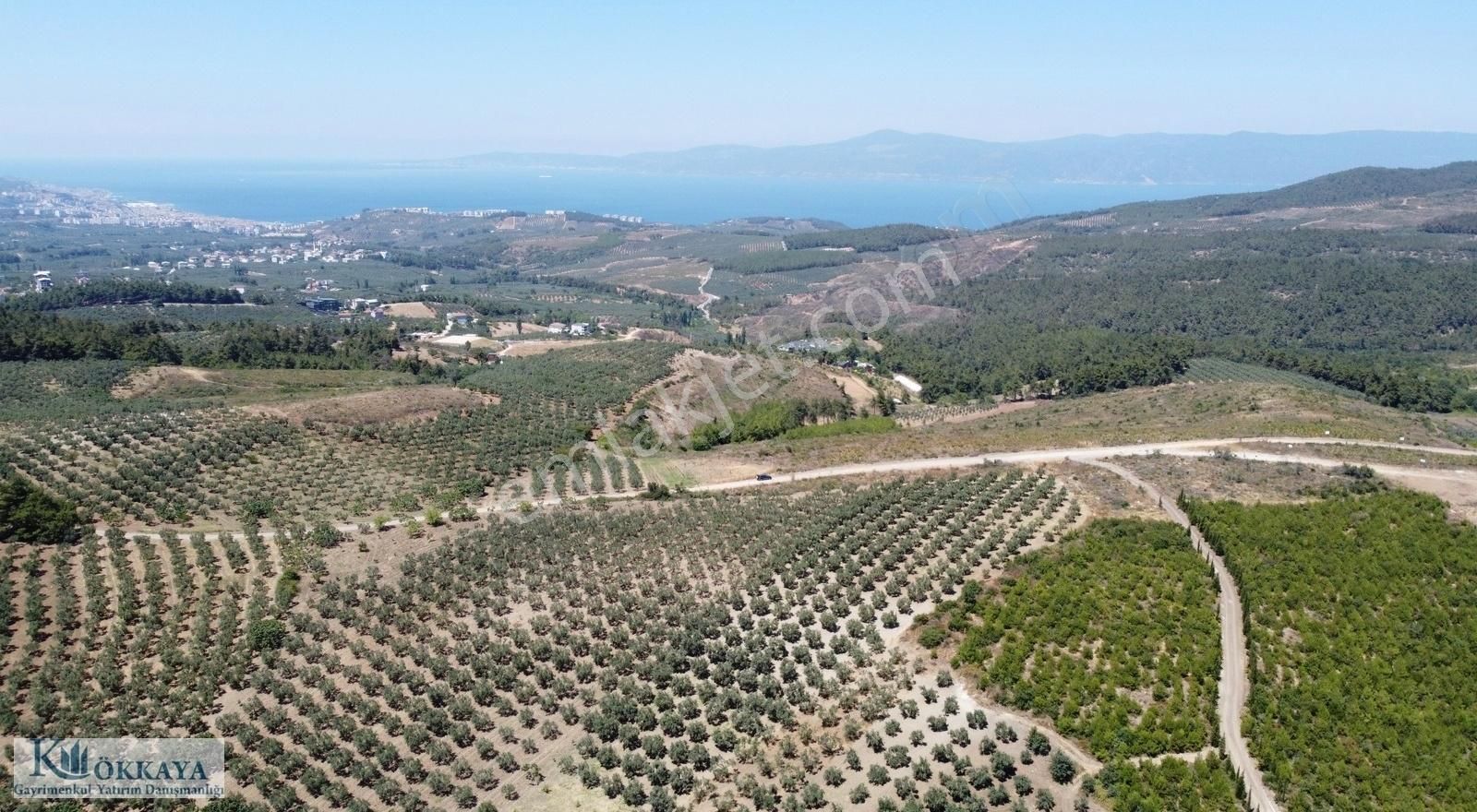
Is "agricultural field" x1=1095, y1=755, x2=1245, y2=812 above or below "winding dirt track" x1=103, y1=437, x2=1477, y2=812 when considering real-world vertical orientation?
below

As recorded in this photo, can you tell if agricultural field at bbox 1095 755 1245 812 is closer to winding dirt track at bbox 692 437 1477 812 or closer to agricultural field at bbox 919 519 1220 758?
winding dirt track at bbox 692 437 1477 812

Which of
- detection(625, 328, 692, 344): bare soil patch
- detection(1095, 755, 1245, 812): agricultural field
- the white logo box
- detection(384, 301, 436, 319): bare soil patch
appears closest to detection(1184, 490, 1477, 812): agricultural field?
detection(1095, 755, 1245, 812): agricultural field

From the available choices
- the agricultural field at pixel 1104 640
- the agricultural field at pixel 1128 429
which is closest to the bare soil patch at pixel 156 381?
the agricultural field at pixel 1128 429

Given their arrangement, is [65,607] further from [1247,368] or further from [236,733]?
[1247,368]

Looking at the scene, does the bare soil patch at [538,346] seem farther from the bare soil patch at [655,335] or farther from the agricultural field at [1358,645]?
the agricultural field at [1358,645]

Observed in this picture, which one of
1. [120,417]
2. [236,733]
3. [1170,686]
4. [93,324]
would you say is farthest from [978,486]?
[93,324]

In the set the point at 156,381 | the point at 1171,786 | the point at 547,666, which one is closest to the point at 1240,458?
the point at 1171,786
